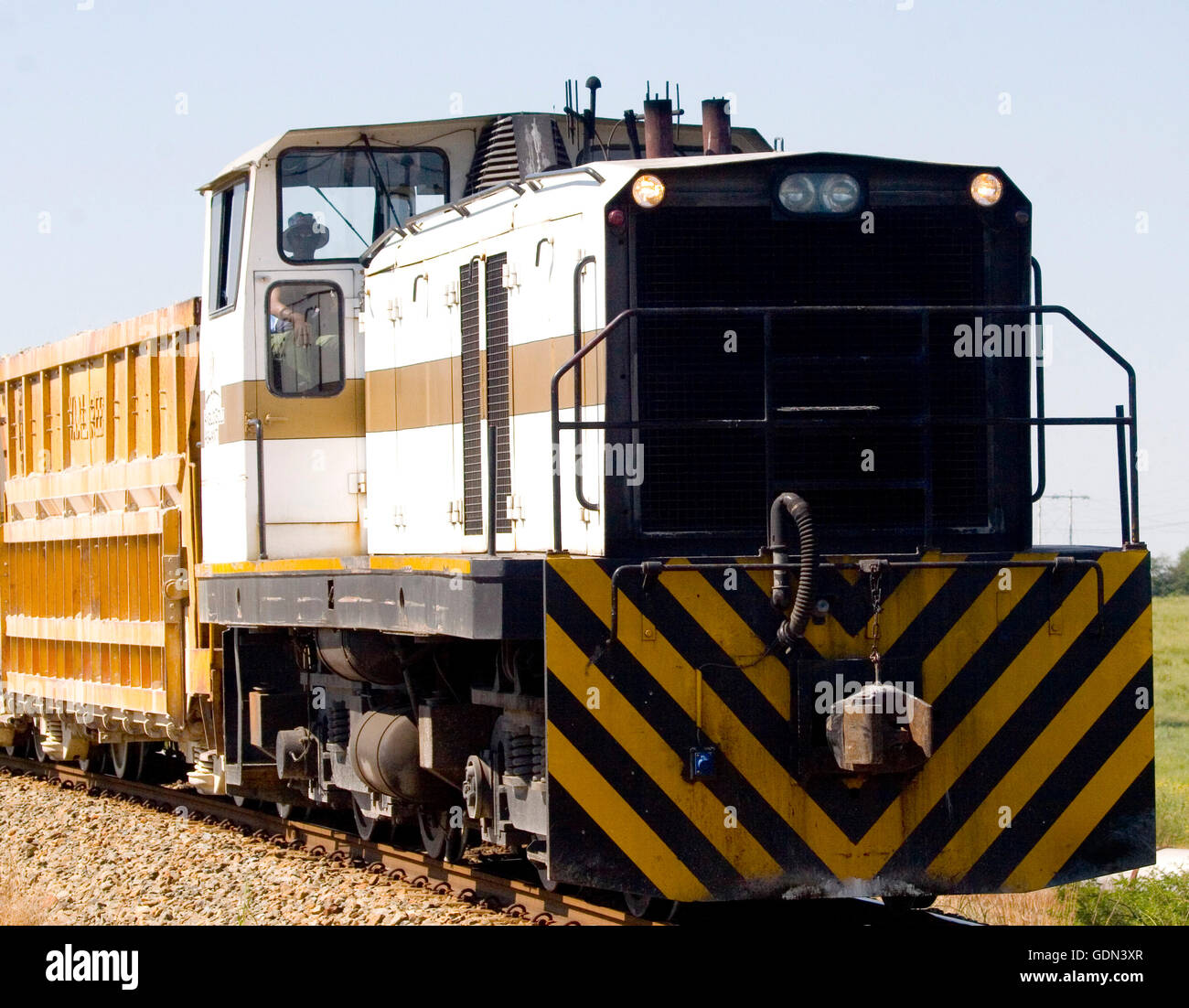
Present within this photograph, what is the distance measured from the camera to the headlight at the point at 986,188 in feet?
24.0

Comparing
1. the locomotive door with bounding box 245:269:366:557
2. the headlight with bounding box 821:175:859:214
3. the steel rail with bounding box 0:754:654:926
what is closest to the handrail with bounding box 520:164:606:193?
the headlight with bounding box 821:175:859:214

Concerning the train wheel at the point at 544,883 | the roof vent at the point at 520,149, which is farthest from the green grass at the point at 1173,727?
the roof vent at the point at 520,149

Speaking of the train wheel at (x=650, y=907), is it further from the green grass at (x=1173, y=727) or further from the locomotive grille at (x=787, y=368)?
the green grass at (x=1173, y=727)

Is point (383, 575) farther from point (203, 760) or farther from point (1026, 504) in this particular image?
point (203, 760)

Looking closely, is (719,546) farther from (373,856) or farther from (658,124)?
(373,856)

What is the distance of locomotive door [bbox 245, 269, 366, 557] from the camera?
9.44 meters

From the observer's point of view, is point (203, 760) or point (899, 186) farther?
point (203, 760)

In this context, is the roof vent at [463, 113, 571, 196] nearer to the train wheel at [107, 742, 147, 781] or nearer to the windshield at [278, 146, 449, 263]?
the windshield at [278, 146, 449, 263]

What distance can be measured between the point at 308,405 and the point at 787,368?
328cm
